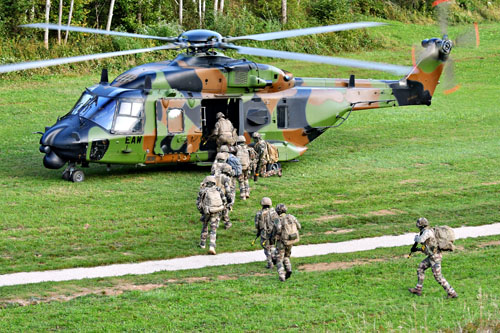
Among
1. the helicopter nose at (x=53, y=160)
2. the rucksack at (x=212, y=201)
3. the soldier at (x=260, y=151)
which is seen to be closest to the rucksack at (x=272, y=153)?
the soldier at (x=260, y=151)

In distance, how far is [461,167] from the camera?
79.7 ft

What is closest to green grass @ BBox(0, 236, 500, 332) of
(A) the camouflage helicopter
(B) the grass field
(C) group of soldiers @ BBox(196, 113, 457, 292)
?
(B) the grass field

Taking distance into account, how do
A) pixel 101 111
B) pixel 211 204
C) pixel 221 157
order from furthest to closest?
pixel 101 111
pixel 221 157
pixel 211 204

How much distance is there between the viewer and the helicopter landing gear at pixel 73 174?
862 inches

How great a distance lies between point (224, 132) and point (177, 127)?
1.33 m

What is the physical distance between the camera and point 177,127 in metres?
22.5

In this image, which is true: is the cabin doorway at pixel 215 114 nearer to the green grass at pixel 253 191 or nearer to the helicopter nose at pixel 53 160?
the green grass at pixel 253 191

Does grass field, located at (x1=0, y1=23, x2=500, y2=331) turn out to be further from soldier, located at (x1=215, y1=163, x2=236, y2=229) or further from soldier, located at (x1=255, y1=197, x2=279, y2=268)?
soldier, located at (x1=255, y1=197, x2=279, y2=268)

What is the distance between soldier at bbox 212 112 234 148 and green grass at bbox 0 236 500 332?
23.4ft

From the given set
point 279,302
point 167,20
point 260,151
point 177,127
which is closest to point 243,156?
point 260,151

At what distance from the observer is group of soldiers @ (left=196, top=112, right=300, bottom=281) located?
14.7m

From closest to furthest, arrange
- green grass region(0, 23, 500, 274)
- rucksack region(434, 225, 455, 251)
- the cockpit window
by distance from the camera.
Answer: rucksack region(434, 225, 455, 251) → green grass region(0, 23, 500, 274) → the cockpit window

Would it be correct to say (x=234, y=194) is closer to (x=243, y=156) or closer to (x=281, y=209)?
Result: (x=243, y=156)

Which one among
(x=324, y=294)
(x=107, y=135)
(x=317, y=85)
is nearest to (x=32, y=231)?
(x=107, y=135)
